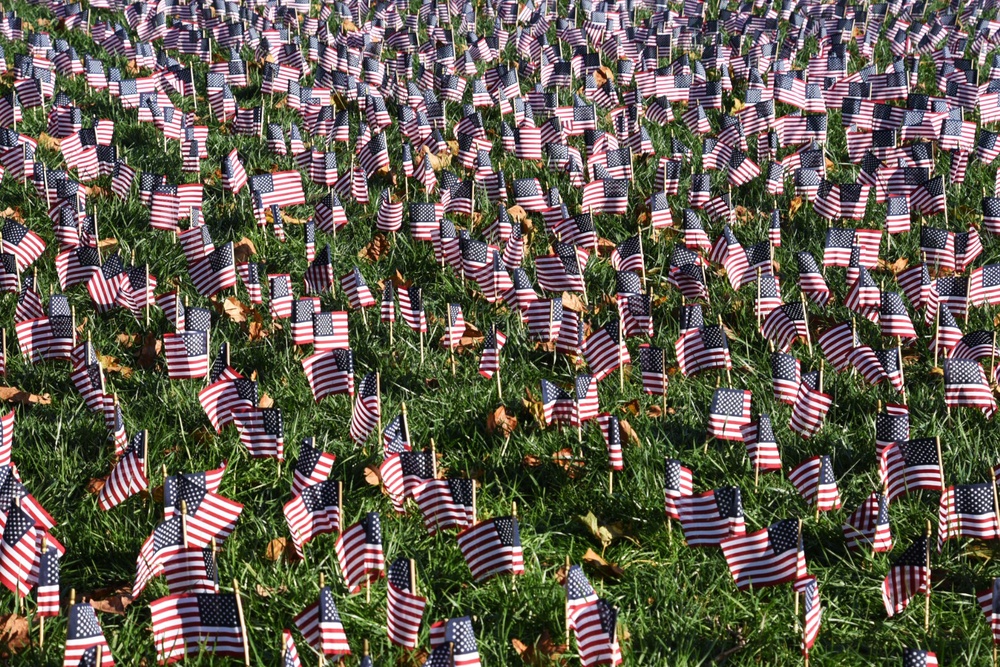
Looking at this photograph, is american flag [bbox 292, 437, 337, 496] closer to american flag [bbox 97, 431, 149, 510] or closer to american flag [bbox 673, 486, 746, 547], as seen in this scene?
american flag [bbox 97, 431, 149, 510]

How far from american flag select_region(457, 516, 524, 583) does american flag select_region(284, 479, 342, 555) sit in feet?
1.48

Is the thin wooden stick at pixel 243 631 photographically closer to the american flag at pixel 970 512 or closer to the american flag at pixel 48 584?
the american flag at pixel 48 584

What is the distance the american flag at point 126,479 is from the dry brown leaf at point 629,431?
1.92 meters

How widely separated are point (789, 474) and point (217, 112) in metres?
5.81

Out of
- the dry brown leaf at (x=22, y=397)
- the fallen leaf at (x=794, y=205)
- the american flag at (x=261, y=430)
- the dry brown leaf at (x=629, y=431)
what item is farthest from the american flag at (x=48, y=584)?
the fallen leaf at (x=794, y=205)

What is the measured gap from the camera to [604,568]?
15.5 ft

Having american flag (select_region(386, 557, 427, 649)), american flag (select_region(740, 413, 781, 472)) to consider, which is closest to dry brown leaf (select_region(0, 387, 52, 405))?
american flag (select_region(386, 557, 427, 649))

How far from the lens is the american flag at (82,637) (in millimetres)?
3689

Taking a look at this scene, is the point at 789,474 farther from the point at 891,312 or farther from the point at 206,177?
the point at 206,177

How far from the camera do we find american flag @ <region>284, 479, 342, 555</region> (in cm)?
449

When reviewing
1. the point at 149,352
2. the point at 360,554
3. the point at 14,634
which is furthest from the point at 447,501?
the point at 149,352

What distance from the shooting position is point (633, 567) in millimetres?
4742

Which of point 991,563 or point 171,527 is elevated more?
point 171,527

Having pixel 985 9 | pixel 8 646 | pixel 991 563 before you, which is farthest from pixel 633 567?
pixel 985 9
